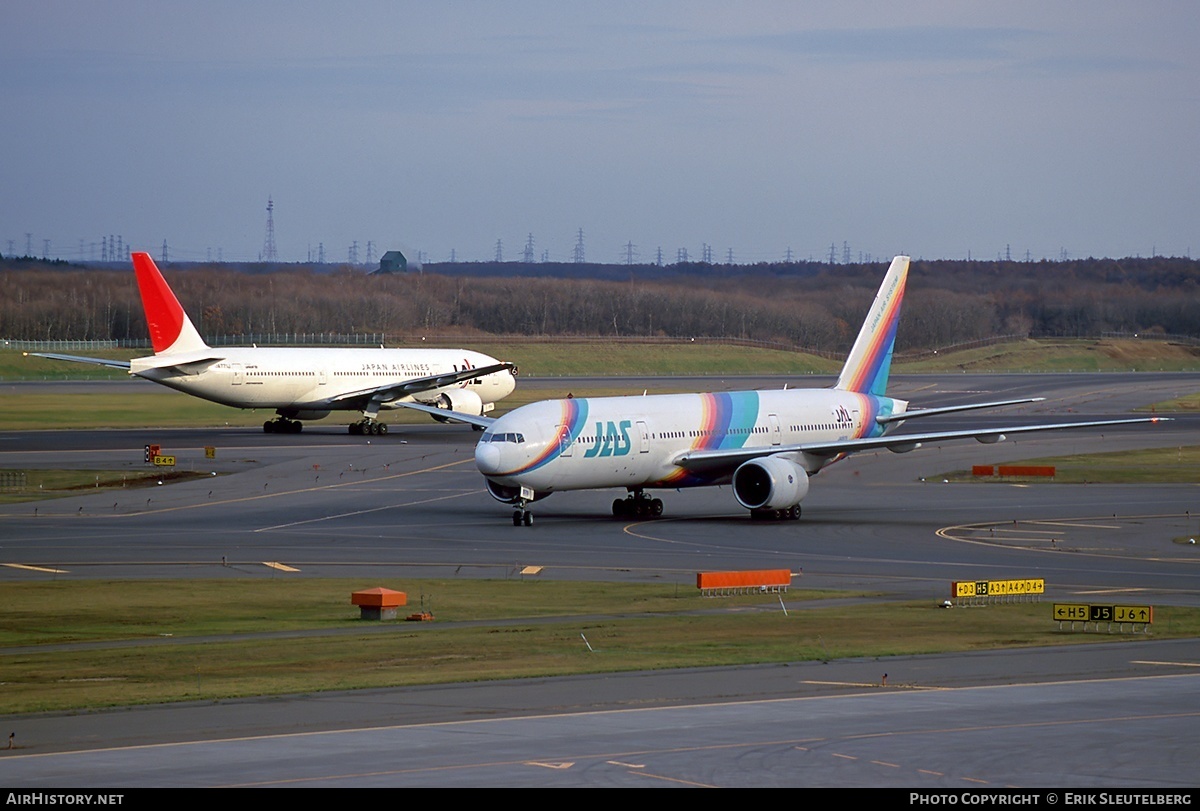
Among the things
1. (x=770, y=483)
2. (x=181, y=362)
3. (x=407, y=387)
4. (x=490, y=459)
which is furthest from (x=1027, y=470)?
(x=181, y=362)

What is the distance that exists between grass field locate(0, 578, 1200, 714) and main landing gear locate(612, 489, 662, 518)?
53.7ft

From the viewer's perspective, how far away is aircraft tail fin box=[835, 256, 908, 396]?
213 ft

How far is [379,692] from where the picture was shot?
25.9 m

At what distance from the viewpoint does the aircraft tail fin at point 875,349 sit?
213 feet

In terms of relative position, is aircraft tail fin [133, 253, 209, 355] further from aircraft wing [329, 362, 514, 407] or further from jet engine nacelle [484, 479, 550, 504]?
jet engine nacelle [484, 479, 550, 504]

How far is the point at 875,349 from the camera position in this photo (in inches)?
2566

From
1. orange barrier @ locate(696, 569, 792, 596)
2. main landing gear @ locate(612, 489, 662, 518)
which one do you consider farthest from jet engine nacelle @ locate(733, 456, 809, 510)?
orange barrier @ locate(696, 569, 792, 596)

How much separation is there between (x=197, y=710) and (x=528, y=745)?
19.6 feet

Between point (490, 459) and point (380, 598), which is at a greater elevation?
point (490, 459)

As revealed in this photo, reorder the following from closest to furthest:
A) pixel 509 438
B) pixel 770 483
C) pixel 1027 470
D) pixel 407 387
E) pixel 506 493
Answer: pixel 509 438
pixel 506 493
pixel 770 483
pixel 1027 470
pixel 407 387

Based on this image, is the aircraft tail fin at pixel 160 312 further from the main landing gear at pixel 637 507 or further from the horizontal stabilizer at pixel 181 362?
the main landing gear at pixel 637 507

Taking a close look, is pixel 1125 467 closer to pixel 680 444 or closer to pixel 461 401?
pixel 680 444

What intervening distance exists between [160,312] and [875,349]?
41.0m
